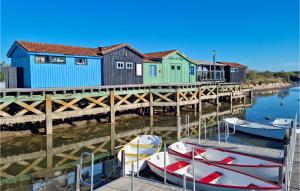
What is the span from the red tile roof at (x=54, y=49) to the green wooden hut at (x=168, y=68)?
6.45 metres

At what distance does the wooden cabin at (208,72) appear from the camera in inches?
1390

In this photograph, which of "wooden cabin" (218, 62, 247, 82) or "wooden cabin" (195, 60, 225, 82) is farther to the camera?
"wooden cabin" (218, 62, 247, 82)

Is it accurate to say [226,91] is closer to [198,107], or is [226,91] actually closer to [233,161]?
[198,107]

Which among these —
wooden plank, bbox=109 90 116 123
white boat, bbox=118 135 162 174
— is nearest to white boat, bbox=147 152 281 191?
white boat, bbox=118 135 162 174

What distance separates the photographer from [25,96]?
15.2m

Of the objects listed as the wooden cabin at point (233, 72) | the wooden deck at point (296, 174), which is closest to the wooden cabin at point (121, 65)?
the wooden deck at point (296, 174)

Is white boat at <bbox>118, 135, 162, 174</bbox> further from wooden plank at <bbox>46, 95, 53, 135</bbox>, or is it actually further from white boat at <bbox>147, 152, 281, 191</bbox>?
wooden plank at <bbox>46, 95, 53, 135</bbox>

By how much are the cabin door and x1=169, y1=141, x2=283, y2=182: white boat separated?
17003mm

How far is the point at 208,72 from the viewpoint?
3709cm

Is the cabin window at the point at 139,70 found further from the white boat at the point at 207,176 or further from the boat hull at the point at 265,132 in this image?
the white boat at the point at 207,176

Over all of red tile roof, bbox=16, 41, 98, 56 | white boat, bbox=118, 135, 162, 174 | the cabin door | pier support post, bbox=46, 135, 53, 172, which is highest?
red tile roof, bbox=16, 41, 98, 56

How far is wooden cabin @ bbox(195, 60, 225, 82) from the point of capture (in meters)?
35.3

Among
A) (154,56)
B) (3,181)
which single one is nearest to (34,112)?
(3,181)

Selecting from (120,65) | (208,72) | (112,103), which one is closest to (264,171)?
(112,103)
